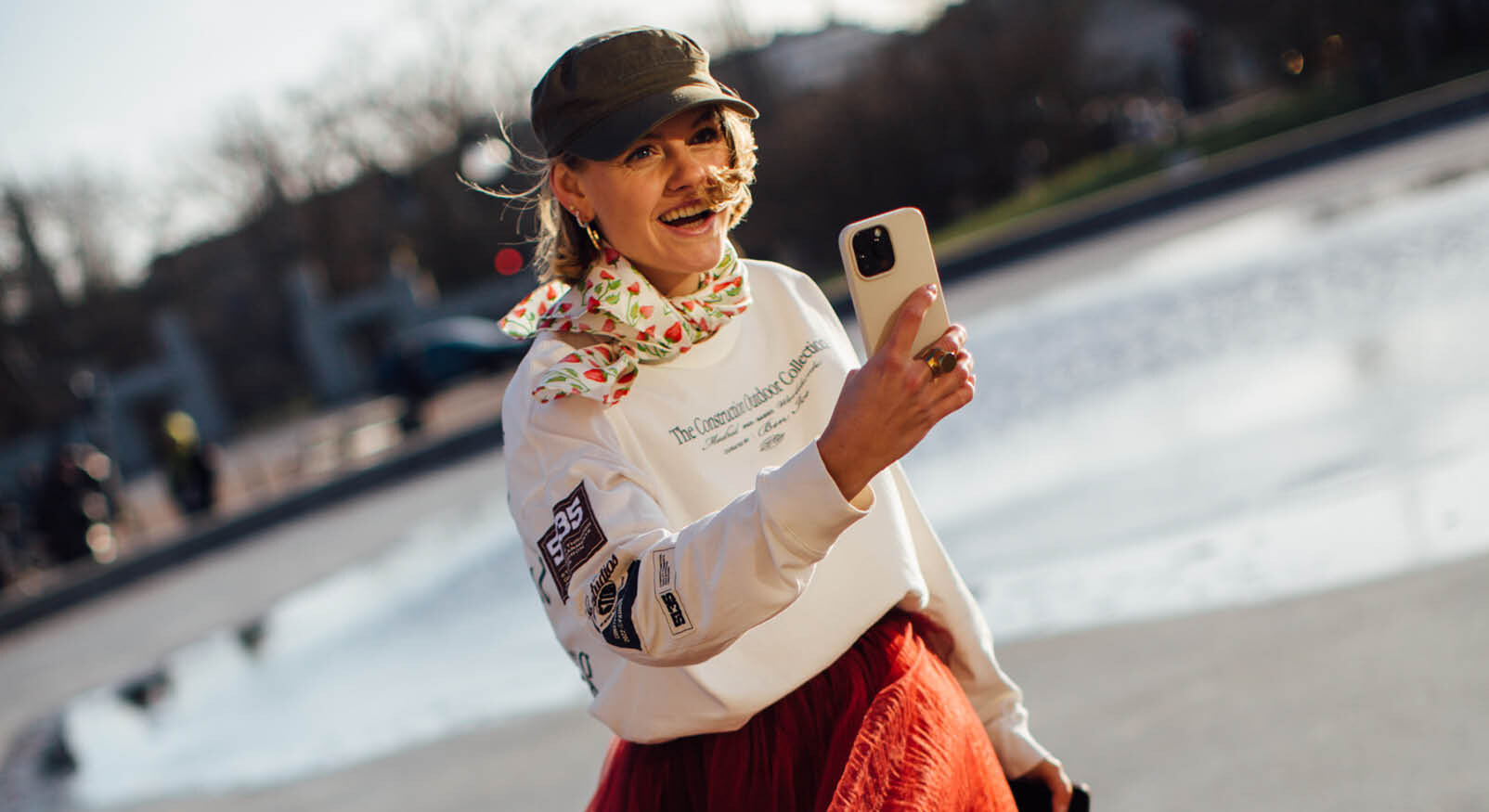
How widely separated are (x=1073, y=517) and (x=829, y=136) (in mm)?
24105

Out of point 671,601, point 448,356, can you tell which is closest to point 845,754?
point 671,601

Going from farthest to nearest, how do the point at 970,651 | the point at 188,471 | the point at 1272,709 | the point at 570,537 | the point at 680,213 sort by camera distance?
the point at 188,471 < the point at 1272,709 < the point at 970,651 < the point at 680,213 < the point at 570,537

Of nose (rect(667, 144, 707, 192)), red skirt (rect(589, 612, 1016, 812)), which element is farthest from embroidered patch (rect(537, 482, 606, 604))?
nose (rect(667, 144, 707, 192))

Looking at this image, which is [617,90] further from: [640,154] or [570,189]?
[570,189]

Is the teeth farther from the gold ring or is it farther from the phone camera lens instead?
the gold ring

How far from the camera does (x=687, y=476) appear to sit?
62.4 inches

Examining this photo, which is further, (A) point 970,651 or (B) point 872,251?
(A) point 970,651

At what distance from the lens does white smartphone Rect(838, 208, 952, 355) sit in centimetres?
146

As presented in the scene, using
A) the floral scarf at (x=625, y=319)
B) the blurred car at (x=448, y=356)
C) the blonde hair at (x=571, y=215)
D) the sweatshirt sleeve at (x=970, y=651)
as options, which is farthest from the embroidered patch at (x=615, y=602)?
the blurred car at (x=448, y=356)

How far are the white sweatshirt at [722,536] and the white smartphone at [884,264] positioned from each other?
0.18 metres

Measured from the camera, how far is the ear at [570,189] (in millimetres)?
1676

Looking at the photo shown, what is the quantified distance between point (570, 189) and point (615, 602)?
1.96 feet

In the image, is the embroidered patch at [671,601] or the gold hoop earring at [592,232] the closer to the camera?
the embroidered patch at [671,601]

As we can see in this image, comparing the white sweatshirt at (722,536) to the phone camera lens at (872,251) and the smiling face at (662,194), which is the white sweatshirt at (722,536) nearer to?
the smiling face at (662,194)
